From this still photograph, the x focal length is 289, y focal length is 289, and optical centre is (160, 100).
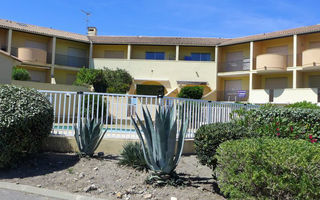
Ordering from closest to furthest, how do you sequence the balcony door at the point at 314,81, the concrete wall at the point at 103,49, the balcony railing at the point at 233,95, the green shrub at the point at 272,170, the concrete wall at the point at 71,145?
1. the green shrub at the point at 272,170
2. the concrete wall at the point at 71,145
3. the balcony door at the point at 314,81
4. the balcony railing at the point at 233,95
5. the concrete wall at the point at 103,49

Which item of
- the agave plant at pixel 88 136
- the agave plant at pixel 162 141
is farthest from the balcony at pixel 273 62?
the agave plant at pixel 162 141

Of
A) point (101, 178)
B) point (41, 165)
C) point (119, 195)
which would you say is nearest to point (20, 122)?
point (41, 165)

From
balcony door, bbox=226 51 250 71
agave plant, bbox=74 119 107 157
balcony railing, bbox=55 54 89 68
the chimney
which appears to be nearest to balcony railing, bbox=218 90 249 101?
balcony door, bbox=226 51 250 71

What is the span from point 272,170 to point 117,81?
23.1 m

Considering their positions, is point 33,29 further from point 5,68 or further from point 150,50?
point 5,68

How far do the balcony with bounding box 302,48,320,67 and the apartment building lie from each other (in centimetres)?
8

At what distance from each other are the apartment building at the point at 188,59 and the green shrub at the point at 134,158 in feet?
58.5

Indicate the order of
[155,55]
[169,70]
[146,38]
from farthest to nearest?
[146,38], [155,55], [169,70]

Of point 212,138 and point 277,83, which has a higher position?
point 277,83

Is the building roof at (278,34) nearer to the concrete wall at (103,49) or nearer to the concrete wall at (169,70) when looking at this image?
the concrete wall at (169,70)

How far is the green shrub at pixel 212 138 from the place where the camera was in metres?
5.52

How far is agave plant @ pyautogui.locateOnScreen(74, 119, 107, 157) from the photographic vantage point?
6.89 metres

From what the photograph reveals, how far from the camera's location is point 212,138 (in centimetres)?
555

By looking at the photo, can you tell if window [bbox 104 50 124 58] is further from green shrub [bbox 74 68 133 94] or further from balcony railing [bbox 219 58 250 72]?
balcony railing [bbox 219 58 250 72]
